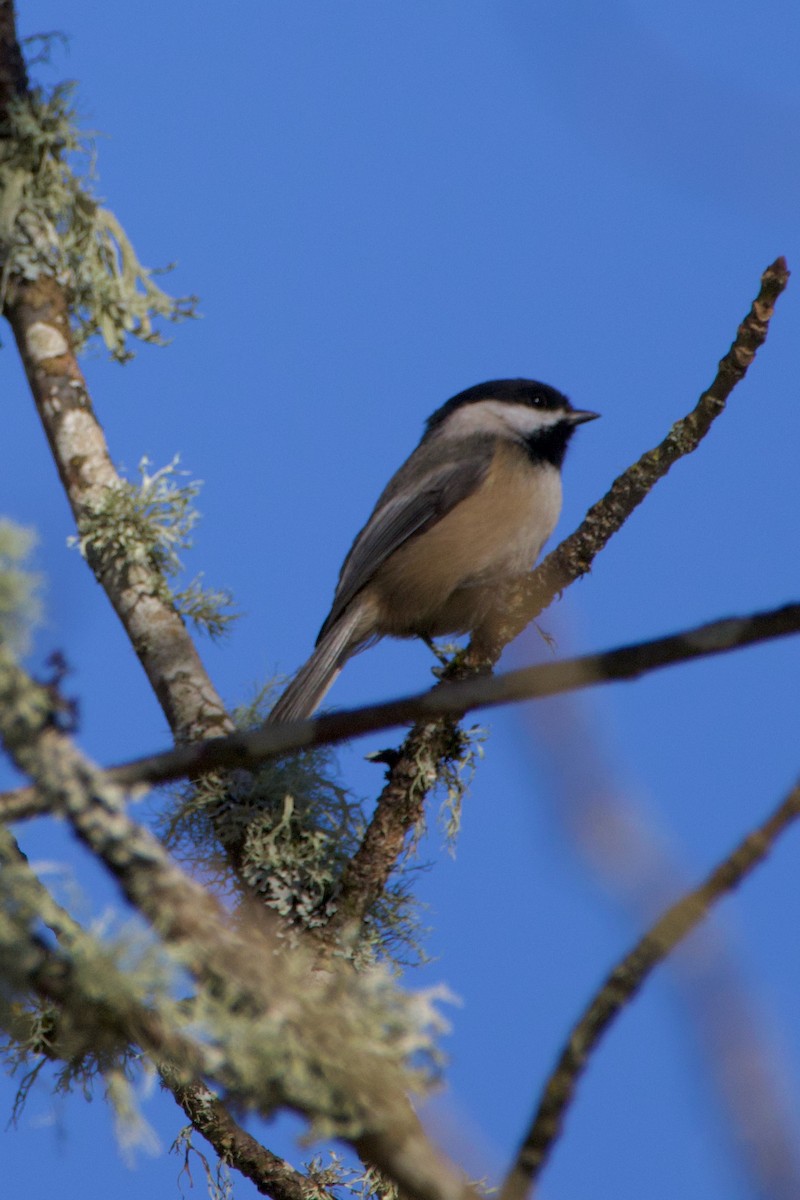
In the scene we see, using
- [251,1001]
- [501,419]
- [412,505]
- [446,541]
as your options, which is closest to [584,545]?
[446,541]

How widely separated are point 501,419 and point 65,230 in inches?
81.5

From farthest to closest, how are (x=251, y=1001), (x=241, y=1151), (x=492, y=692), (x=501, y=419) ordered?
(x=501, y=419) < (x=241, y=1151) < (x=492, y=692) < (x=251, y=1001)

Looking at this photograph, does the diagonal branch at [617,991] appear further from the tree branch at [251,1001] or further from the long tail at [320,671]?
the long tail at [320,671]

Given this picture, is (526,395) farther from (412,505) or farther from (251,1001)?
(251,1001)

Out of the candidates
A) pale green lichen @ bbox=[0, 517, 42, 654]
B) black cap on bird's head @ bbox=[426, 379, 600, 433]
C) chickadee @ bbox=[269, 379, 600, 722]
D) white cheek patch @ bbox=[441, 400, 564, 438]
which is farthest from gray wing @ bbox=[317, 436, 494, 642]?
pale green lichen @ bbox=[0, 517, 42, 654]

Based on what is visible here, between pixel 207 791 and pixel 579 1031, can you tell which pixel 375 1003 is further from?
pixel 207 791

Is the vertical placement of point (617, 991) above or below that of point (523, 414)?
below

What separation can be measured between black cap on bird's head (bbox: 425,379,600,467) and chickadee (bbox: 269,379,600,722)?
49 millimetres

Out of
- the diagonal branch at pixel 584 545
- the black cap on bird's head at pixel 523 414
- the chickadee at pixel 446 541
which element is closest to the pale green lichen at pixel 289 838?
the diagonal branch at pixel 584 545

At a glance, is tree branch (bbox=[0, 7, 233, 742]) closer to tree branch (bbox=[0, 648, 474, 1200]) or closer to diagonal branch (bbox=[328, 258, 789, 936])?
diagonal branch (bbox=[328, 258, 789, 936])

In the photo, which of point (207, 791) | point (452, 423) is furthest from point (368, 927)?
point (452, 423)

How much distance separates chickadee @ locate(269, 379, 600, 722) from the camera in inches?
176

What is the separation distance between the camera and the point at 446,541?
14.8 ft

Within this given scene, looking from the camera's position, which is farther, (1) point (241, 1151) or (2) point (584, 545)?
(2) point (584, 545)
